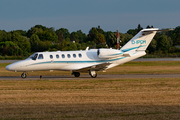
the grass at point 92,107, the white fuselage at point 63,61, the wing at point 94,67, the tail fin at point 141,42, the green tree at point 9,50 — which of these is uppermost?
the green tree at point 9,50

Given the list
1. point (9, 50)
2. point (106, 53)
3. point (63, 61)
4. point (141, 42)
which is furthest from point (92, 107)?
point (9, 50)

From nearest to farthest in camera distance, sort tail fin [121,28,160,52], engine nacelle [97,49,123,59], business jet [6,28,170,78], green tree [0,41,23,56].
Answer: business jet [6,28,170,78] → engine nacelle [97,49,123,59] → tail fin [121,28,160,52] → green tree [0,41,23,56]

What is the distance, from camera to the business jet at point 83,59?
2688 cm

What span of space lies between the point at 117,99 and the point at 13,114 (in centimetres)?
532

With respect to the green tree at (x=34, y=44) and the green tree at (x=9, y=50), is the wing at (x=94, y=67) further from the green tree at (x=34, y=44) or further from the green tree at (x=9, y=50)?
the green tree at (x=34, y=44)

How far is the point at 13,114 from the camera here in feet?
34.8

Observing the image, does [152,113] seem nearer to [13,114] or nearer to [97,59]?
[13,114]

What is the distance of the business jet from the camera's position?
26875 millimetres

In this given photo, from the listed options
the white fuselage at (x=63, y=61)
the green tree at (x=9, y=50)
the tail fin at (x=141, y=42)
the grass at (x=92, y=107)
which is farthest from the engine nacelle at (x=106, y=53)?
the green tree at (x=9, y=50)

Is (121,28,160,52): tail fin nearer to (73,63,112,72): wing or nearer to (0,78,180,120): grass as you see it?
(73,63,112,72): wing

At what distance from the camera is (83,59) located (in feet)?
92.0

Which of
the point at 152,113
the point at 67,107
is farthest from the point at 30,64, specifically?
the point at 152,113

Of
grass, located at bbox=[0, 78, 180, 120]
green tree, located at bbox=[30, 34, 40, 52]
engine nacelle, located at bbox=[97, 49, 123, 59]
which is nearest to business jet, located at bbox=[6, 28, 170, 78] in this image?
engine nacelle, located at bbox=[97, 49, 123, 59]

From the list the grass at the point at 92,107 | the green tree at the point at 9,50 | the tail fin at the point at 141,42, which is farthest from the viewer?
the green tree at the point at 9,50
